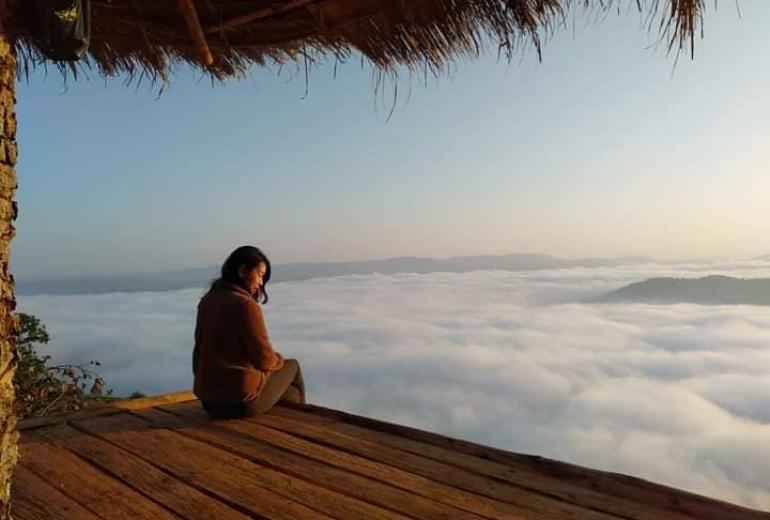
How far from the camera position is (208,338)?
3.14 m

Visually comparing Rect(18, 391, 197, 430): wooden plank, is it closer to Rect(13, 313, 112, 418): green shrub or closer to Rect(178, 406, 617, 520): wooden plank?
Rect(178, 406, 617, 520): wooden plank

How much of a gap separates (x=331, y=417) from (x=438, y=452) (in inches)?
31.6

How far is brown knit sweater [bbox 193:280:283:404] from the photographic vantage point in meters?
3.10

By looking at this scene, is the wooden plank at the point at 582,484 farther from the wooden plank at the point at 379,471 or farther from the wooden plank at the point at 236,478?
the wooden plank at the point at 236,478

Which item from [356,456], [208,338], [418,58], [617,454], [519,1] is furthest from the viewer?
[617,454]

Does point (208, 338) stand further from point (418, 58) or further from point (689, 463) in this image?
point (689, 463)

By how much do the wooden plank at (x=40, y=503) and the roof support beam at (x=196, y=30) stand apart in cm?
208

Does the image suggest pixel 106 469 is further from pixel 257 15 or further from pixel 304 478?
pixel 257 15

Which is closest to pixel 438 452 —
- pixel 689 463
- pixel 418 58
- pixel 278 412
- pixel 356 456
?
pixel 356 456

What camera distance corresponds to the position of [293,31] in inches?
117

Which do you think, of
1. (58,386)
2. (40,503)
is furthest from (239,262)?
(58,386)

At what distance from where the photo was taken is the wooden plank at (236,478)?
2.09 metres

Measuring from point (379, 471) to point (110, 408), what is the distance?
1994mm

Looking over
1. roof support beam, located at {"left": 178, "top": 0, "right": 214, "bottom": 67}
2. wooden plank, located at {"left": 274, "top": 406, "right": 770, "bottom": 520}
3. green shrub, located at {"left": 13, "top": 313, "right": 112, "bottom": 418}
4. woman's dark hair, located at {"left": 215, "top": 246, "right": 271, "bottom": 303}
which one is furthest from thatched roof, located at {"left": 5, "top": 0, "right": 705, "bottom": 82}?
green shrub, located at {"left": 13, "top": 313, "right": 112, "bottom": 418}
